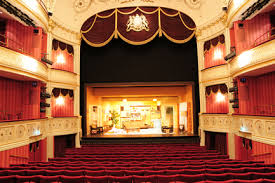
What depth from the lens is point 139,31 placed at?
13055 millimetres

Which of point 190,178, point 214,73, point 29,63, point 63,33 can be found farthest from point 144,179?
point 63,33

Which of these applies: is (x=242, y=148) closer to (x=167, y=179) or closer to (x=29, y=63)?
(x=167, y=179)

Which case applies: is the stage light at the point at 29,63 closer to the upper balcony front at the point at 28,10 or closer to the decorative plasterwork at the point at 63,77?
the upper balcony front at the point at 28,10

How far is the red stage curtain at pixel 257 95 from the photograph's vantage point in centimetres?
890

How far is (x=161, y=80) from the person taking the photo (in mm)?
13539

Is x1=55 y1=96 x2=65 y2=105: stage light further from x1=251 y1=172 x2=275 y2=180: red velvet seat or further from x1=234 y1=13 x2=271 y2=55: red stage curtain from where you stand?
x1=251 y1=172 x2=275 y2=180: red velvet seat

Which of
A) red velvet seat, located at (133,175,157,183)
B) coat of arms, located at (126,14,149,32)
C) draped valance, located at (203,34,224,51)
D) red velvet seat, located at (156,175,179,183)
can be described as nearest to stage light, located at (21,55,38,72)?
coat of arms, located at (126,14,149,32)

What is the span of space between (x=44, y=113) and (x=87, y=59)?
5.25 m

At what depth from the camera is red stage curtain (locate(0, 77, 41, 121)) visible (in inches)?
356

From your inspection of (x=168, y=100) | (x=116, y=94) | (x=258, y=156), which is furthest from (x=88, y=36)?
(x=258, y=156)

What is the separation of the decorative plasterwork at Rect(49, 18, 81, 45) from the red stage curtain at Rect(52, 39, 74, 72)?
0.41m

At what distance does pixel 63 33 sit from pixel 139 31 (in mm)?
5264

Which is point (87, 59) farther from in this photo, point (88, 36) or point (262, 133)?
point (262, 133)

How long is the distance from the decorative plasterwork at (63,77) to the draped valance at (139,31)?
2754 millimetres
